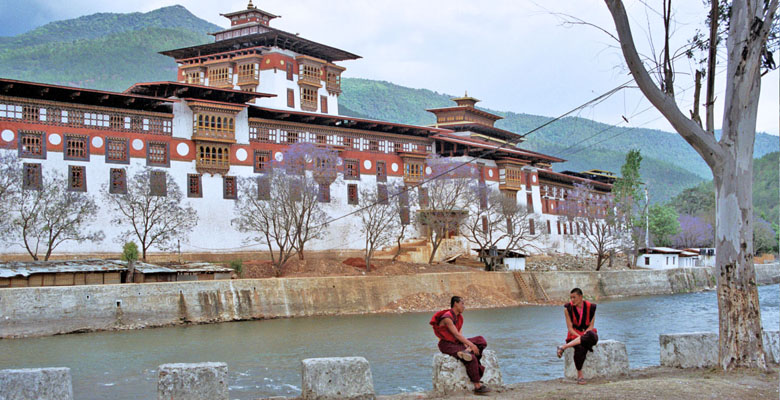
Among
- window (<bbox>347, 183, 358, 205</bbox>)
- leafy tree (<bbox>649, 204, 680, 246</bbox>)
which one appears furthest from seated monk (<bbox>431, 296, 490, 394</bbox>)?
leafy tree (<bbox>649, 204, 680, 246</bbox>)

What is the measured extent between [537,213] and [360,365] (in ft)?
201

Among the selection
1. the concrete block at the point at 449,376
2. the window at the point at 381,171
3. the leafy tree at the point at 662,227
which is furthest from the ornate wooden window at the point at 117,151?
the leafy tree at the point at 662,227

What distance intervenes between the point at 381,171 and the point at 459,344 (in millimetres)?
46120

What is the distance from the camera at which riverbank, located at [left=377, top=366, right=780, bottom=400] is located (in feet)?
29.3

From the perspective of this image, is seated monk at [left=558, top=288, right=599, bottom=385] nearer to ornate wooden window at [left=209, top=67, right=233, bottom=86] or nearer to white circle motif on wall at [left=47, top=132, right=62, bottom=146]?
white circle motif on wall at [left=47, top=132, right=62, bottom=146]

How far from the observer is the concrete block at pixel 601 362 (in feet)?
35.6

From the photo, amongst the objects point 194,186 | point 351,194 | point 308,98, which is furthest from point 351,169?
point 194,186

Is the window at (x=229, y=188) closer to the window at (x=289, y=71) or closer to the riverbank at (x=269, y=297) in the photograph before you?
the riverbank at (x=269, y=297)

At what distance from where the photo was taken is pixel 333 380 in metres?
9.10

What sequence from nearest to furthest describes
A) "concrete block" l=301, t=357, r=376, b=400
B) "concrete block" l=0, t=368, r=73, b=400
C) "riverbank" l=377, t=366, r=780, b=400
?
"concrete block" l=0, t=368, r=73, b=400
"riverbank" l=377, t=366, r=780, b=400
"concrete block" l=301, t=357, r=376, b=400

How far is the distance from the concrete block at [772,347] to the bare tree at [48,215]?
108 ft

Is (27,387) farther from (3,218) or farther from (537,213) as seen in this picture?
Answer: (537,213)

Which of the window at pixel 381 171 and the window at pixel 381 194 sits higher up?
the window at pixel 381 171

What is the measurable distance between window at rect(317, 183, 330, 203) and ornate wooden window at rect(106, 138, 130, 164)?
511 inches
